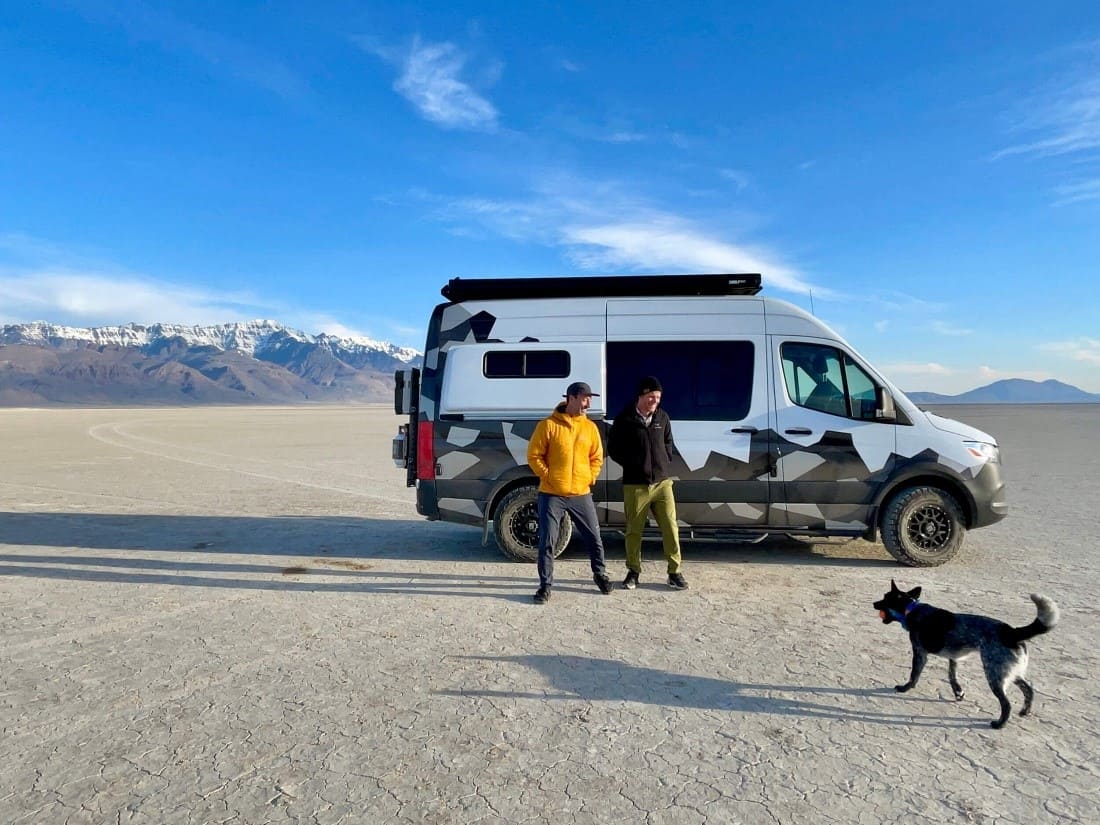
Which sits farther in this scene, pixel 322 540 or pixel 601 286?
pixel 322 540

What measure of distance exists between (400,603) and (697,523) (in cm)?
310

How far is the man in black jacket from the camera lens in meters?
5.75

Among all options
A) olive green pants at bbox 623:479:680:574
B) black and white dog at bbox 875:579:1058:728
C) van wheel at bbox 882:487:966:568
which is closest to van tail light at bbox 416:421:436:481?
olive green pants at bbox 623:479:680:574

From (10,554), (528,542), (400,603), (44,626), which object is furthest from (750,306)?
(10,554)

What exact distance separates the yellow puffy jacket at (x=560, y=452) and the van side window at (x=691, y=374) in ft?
3.76

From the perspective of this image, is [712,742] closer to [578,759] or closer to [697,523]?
[578,759]

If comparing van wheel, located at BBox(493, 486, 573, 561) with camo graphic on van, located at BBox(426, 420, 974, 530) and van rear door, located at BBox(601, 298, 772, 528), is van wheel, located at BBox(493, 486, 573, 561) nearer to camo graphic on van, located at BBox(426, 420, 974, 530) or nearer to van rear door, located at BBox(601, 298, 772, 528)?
camo graphic on van, located at BBox(426, 420, 974, 530)

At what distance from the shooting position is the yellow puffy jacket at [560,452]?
217 inches

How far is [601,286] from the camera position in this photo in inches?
271

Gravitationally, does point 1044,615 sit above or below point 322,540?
above

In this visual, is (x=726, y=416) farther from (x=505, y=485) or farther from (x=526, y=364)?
(x=505, y=485)

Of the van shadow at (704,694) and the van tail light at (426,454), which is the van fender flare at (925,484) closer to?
the van shadow at (704,694)

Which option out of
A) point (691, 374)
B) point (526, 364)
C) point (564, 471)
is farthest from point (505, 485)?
point (691, 374)

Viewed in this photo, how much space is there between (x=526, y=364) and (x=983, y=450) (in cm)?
481
